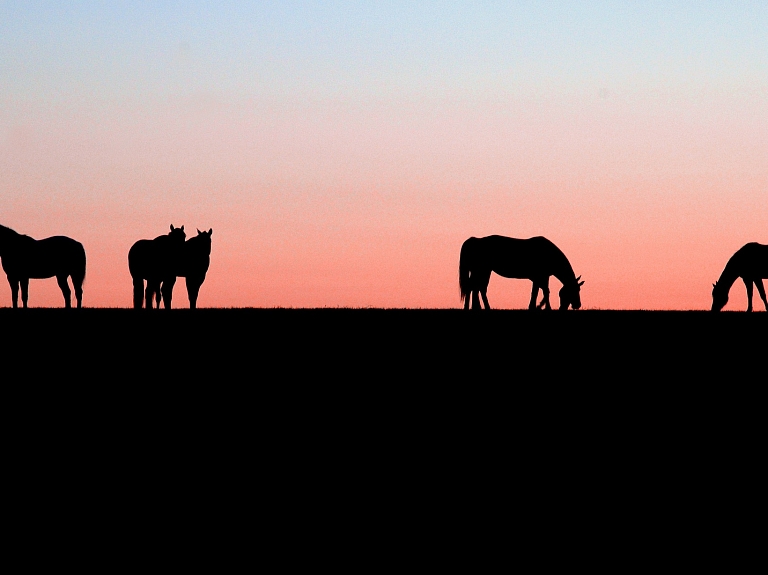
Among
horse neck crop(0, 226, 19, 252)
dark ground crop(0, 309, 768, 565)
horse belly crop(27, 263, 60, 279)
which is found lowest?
dark ground crop(0, 309, 768, 565)

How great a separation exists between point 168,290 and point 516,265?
27.2 feet

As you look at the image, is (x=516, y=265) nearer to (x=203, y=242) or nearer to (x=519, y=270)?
(x=519, y=270)

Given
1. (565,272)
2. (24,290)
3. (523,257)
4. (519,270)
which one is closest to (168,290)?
(24,290)

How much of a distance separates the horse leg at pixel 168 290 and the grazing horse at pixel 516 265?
22.8 feet

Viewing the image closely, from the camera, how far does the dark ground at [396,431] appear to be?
24.6 ft

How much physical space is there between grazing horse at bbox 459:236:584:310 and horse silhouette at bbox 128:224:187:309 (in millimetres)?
6886

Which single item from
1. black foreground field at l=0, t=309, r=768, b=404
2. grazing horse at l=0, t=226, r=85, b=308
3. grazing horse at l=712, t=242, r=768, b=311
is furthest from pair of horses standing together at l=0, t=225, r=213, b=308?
grazing horse at l=712, t=242, r=768, b=311

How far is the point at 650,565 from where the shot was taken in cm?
648

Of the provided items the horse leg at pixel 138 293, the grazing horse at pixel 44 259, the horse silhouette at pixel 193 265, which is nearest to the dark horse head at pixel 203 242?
the horse silhouette at pixel 193 265

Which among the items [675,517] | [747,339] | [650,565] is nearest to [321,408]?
[675,517]

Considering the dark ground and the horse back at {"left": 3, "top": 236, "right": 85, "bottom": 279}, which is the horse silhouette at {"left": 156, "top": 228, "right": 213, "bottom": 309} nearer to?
the horse back at {"left": 3, "top": 236, "right": 85, "bottom": 279}

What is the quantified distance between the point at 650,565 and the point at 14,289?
72.6ft

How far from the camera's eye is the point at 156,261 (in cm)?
2481

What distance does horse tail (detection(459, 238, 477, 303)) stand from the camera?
2780cm
